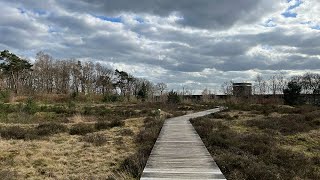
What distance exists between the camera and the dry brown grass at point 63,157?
10094mm

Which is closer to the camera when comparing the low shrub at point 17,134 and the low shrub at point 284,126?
the low shrub at point 17,134

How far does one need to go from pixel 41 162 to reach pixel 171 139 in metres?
4.96

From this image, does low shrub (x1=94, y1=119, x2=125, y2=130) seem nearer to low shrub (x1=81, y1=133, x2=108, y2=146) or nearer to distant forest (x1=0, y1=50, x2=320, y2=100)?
low shrub (x1=81, y1=133, x2=108, y2=146)

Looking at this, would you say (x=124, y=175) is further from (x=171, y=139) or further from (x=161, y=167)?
(x=171, y=139)

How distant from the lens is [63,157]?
1227 cm

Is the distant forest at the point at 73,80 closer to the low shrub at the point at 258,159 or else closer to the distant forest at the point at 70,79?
the distant forest at the point at 70,79

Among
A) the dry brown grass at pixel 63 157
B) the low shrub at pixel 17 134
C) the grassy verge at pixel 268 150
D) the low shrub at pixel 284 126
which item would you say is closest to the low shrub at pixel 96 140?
the dry brown grass at pixel 63 157

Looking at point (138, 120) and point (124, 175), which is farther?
point (138, 120)

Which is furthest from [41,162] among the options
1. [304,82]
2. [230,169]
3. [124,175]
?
[304,82]

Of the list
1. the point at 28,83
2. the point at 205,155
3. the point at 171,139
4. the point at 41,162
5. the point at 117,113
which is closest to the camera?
the point at 205,155

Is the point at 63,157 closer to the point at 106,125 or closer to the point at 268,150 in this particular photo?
the point at 268,150

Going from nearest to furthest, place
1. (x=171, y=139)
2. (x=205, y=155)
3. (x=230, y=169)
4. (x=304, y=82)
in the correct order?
(x=230, y=169) < (x=205, y=155) < (x=171, y=139) < (x=304, y=82)

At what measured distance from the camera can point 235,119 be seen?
24609 millimetres

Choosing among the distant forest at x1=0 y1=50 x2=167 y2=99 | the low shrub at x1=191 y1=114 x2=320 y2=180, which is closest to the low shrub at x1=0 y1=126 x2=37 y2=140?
the low shrub at x1=191 y1=114 x2=320 y2=180
